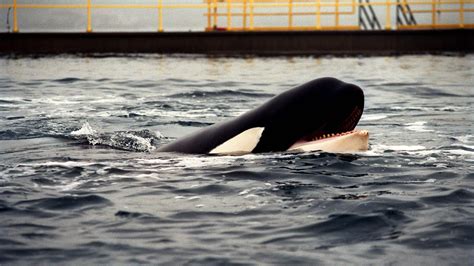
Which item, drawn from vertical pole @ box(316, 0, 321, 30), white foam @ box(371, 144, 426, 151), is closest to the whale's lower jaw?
white foam @ box(371, 144, 426, 151)

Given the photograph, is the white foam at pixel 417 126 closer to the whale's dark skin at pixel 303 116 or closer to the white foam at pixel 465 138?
the white foam at pixel 465 138

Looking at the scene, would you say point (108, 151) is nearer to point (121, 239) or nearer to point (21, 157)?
point (21, 157)

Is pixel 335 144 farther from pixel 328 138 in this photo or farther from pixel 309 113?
pixel 309 113

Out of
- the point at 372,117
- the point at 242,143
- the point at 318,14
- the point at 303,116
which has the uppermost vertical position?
the point at 318,14

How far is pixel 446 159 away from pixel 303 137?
61.6 inches

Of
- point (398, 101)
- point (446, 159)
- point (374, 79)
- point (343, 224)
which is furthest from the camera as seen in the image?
point (374, 79)

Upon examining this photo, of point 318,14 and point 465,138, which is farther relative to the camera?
point 318,14

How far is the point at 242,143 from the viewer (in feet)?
27.2

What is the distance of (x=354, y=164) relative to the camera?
824 cm

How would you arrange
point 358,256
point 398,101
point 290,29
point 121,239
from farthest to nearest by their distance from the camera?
1. point 290,29
2. point 398,101
3. point 121,239
4. point 358,256

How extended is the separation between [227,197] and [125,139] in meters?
3.71

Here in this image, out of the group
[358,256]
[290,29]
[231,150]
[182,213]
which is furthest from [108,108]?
[290,29]

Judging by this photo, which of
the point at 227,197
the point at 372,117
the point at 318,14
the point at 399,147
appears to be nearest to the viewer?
the point at 227,197

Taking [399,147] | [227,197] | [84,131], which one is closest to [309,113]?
[227,197]
